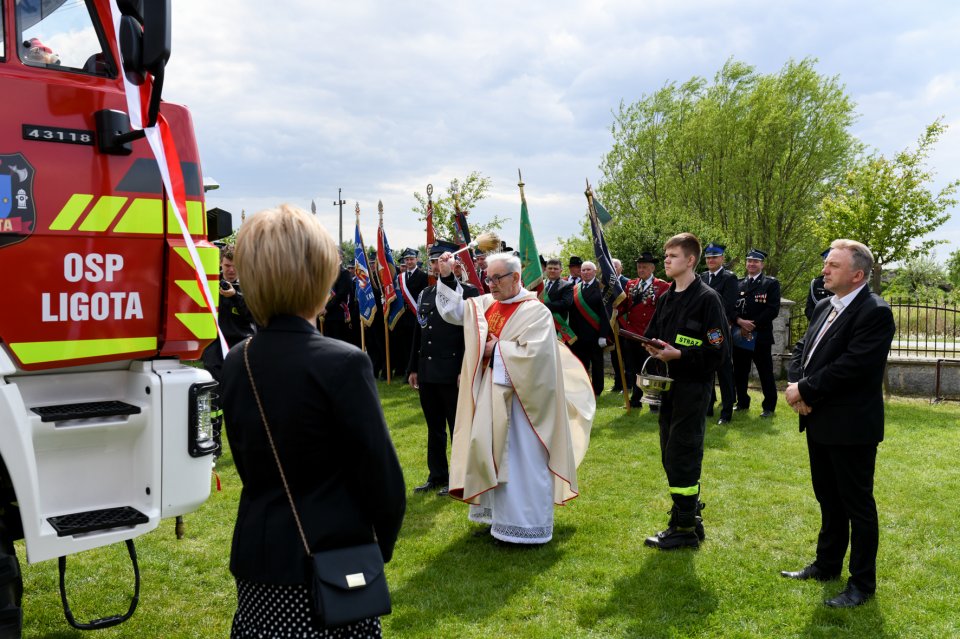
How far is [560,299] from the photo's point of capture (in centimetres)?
1155

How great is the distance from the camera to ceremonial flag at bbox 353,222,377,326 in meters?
13.2

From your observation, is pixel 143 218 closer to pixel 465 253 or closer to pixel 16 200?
pixel 16 200

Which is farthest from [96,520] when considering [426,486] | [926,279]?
[926,279]

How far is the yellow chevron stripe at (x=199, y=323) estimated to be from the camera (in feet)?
10.9

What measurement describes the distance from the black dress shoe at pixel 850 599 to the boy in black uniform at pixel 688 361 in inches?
42.5

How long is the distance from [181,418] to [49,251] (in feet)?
2.81

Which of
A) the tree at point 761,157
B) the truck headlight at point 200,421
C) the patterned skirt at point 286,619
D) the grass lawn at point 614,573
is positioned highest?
the tree at point 761,157

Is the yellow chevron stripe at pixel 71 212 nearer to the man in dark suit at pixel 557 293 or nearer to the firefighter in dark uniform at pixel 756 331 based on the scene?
the firefighter in dark uniform at pixel 756 331

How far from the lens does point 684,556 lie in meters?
5.00

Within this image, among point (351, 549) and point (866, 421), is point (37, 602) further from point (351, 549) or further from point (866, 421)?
point (866, 421)

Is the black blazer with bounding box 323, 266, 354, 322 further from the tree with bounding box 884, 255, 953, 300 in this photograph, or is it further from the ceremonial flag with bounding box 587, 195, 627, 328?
the tree with bounding box 884, 255, 953, 300

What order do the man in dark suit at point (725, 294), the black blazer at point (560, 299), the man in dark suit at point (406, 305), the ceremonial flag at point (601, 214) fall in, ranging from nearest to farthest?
the ceremonial flag at point (601, 214)
the man in dark suit at point (725, 294)
the black blazer at point (560, 299)
the man in dark suit at point (406, 305)

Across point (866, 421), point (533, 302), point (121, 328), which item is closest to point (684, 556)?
point (866, 421)

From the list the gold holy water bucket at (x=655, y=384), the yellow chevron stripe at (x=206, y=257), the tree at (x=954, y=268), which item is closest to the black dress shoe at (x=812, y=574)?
the gold holy water bucket at (x=655, y=384)
